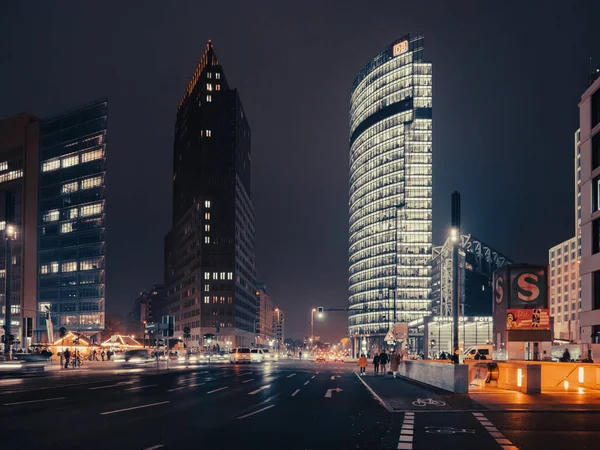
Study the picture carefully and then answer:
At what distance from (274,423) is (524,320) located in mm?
24760

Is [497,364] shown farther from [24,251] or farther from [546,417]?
[24,251]

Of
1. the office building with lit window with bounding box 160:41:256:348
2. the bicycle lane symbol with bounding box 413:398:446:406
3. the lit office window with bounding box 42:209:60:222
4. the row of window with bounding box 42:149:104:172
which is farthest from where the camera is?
the office building with lit window with bounding box 160:41:256:348

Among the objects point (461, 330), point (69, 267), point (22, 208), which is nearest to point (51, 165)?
point (22, 208)

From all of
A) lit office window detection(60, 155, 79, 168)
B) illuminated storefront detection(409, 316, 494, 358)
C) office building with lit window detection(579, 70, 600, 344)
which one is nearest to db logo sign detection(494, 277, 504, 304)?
office building with lit window detection(579, 70, 600, 344)

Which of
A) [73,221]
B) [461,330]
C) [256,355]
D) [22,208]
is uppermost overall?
[22,208]

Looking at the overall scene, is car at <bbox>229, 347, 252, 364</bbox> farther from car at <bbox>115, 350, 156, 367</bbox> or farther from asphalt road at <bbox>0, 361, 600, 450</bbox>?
asphalt road at <bbox>0, 361, 600, 450</bbox>

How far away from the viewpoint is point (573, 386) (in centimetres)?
3219

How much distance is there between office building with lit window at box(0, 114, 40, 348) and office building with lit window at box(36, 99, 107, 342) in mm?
1921

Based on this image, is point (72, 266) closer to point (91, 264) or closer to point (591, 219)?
point (91, 264)

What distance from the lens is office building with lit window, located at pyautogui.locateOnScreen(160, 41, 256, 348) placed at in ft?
557

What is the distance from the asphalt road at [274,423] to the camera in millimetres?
14289

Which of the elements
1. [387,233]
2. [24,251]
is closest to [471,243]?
[387,233]

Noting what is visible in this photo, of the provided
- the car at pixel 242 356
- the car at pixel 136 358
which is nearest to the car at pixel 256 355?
the car at pixel 242 356

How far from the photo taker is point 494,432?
16328 mm
